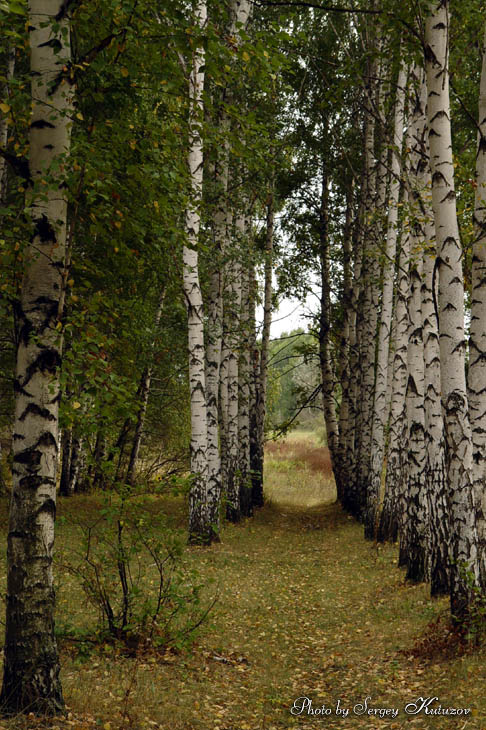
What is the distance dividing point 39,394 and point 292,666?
4495mm

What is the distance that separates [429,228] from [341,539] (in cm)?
920

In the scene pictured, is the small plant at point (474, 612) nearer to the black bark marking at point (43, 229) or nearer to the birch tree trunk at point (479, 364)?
the birch tree trunk at point (479, 364)

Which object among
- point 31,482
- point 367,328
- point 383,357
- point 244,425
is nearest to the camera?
point 31,482

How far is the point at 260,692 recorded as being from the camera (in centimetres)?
596

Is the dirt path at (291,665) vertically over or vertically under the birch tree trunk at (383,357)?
under

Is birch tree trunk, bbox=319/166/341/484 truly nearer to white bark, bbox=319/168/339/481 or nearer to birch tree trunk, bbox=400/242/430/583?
white bark, bbox=319/168/339/481

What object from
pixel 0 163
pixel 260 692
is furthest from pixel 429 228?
pixel 0 163

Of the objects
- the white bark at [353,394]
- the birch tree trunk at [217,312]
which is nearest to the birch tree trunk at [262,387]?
the white bark at [353,394]

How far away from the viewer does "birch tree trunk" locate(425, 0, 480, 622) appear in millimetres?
6332

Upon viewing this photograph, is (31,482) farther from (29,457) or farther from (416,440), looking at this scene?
(416,440)

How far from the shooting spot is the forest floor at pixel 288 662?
515 cm

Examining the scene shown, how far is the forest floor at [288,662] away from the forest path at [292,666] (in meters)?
0.02

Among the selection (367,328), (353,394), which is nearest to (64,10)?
(367,328)

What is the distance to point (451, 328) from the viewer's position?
6430 millimetres
